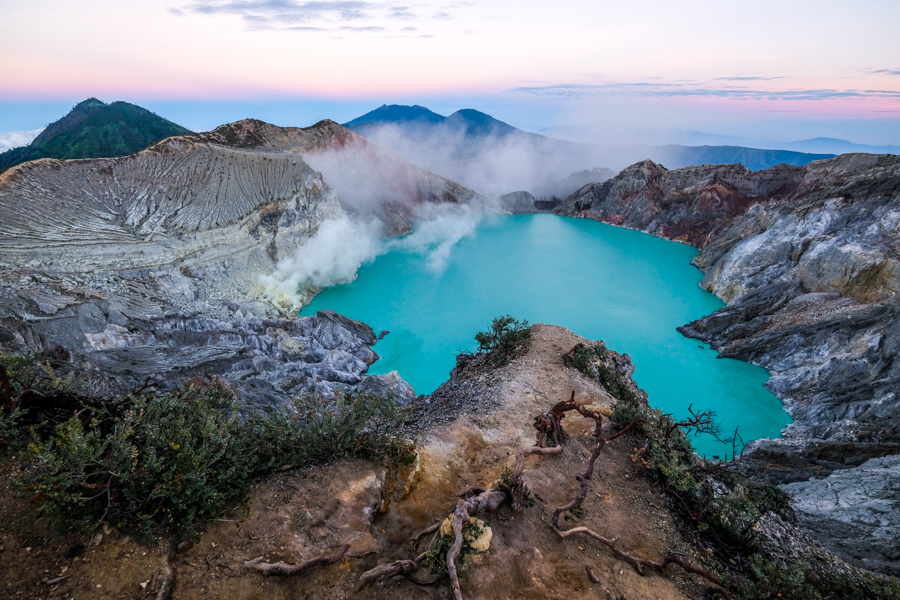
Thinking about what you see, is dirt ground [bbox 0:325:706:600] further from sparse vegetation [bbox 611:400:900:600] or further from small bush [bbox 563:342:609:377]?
small bush [bbox 563:342:609:377]

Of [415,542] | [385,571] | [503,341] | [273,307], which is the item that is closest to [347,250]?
[273,307]

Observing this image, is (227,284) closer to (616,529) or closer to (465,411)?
(465,411)

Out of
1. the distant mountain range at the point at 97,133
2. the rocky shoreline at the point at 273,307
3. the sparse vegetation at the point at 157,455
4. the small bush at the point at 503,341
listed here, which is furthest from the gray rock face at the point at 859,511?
the distant mountain range at the point at 97,133

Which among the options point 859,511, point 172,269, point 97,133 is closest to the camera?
point 859,511

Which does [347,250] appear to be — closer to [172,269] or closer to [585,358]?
[172,269]

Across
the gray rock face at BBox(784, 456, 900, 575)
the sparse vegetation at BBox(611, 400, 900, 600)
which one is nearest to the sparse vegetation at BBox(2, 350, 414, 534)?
the sparse vegetation at BBox(611, 400, 900, 600)
